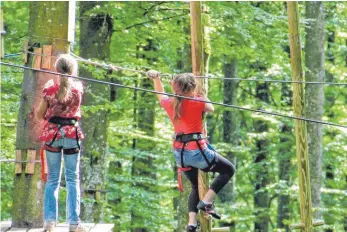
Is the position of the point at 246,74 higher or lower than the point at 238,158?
higher

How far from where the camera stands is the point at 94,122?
11594 mm

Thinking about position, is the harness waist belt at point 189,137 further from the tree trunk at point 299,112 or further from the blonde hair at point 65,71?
the tree trunk at point 299,112

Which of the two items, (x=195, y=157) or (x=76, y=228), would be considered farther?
(x=195, y=157)

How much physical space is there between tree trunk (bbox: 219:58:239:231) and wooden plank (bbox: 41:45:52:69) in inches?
394

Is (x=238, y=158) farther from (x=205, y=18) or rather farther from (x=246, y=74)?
(x=205, y=18)

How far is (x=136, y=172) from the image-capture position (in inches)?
687

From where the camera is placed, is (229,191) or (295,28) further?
(229,191)

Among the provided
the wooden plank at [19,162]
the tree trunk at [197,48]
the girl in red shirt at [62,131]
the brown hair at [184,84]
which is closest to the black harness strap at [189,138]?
the brown hair at [184,84]

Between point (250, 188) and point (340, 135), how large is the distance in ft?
19.4

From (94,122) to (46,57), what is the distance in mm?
4239

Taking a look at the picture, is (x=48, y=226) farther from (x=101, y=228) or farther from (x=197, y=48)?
(x=197, y=48)

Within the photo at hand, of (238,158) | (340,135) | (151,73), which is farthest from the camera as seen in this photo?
(238,158)

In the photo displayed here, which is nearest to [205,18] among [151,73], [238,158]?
[151,73]

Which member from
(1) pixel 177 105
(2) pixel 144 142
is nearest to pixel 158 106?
(2) pixel 144 142
